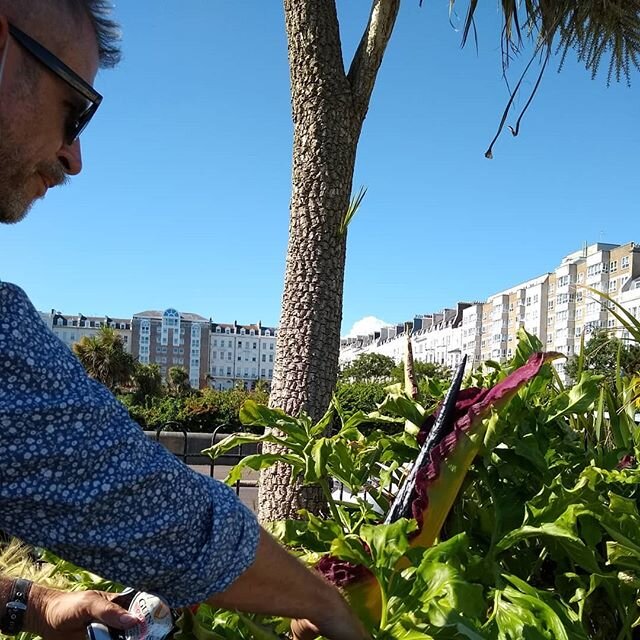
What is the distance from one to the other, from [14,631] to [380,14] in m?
3.91

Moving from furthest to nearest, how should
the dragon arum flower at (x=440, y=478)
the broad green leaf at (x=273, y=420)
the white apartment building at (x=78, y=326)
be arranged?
the white apartment building at (x=78, y=326)
the broad green leaf at (x=273, y=420)
the dragon arum flower at (x=440, y=478)

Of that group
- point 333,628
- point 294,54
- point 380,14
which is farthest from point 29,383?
point 380,14

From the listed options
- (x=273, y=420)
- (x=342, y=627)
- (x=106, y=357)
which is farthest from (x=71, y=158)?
(x=106, y=357)

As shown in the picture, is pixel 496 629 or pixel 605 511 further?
pixel 605 511

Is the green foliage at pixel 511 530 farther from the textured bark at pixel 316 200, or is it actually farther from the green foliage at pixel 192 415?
the green foliage at pixel 192 415

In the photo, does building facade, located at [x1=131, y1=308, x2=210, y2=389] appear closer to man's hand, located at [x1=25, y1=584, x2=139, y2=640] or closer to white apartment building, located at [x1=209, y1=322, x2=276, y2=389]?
white apartment building, located at [x1=209, y1=322, x2=276, y2=389]

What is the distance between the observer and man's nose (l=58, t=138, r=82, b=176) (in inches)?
45.9

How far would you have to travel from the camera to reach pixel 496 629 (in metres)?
1.12

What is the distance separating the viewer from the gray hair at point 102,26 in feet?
3.73

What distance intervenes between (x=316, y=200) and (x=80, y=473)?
3318mm

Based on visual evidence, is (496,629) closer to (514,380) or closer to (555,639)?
(555,639)

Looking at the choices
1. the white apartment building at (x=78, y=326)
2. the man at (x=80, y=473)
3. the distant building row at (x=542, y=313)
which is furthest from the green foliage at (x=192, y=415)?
the white apartment building at (x=78, y=326)

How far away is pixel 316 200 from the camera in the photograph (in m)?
4.10

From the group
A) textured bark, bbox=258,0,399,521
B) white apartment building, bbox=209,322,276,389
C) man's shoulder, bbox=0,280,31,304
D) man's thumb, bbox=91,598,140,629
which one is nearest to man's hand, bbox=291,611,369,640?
man's thumb, bbox=91,598,140,629
